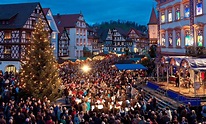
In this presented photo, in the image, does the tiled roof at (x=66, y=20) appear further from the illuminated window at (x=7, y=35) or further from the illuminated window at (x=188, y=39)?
the illuminated window at (x=188, y=39)

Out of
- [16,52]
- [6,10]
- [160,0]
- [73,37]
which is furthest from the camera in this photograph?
[73,37]

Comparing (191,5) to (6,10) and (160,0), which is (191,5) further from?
(6,10)

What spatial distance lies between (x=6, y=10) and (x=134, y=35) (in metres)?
61.6

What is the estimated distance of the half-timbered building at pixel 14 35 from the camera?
4316cm

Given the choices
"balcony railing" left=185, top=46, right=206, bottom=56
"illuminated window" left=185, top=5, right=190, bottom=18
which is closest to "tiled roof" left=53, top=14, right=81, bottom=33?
"illuminated window" left=185, top=5, right=190, bottom=18

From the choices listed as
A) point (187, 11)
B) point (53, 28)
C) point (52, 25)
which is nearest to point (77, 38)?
point (53, 28)

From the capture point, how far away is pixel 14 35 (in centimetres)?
4344

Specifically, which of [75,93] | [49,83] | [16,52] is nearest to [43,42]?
[49,83]

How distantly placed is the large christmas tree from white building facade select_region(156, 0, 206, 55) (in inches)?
528

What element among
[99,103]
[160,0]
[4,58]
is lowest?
[99,103]

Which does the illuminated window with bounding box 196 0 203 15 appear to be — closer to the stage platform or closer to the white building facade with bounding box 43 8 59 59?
the stage platform

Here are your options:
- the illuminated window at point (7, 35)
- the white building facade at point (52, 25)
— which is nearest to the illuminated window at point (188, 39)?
the illuminated window at point (7, 35)

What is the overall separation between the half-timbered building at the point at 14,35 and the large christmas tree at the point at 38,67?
20617mm

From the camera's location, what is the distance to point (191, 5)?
26250 mm
